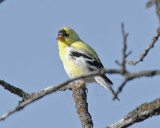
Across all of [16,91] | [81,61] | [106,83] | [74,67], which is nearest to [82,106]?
[16,91]

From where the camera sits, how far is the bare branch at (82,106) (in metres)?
3.72

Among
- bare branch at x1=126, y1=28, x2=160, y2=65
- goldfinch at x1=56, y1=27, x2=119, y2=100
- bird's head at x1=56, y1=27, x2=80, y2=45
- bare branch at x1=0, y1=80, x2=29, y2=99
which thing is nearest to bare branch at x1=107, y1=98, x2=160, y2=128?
bare branch at x1=126, y1=28, x2=160, y2=65

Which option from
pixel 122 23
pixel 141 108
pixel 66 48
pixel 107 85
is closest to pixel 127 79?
pixel 122 23

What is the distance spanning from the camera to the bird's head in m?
6.33

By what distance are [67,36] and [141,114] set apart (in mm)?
3716

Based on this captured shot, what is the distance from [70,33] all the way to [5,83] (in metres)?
2.72

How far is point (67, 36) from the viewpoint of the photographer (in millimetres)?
6430

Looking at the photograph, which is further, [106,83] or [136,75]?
[106,83]

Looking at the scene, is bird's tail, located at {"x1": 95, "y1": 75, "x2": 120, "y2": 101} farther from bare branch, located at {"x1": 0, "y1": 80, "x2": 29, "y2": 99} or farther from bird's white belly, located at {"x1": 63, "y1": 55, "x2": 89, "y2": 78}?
bare branch, located at {"x1": 0, "y1": 80, "x2": 29, "y2": 99}

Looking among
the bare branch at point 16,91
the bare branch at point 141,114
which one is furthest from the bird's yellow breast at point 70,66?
the bare branch at point 141,114

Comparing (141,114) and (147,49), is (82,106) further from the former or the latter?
(147,49)

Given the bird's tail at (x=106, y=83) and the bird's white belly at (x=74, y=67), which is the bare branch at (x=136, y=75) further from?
the bird's white belly at (x=74, y=67)

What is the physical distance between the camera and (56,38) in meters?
6.34

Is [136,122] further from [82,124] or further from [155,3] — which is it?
[155,3]
